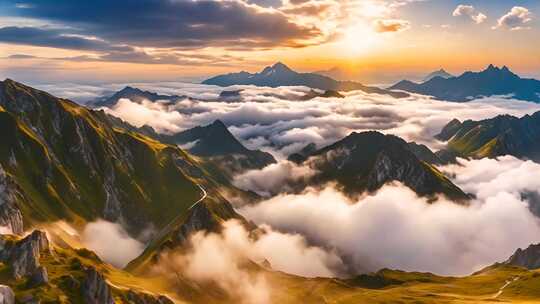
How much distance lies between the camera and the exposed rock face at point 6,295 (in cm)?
18785

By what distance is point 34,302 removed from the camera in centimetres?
19925

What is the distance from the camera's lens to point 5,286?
19588 cm

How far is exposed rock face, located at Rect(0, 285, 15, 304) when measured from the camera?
616 feet

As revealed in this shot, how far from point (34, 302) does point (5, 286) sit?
11965 millimetres

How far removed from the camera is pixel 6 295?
192 meters
